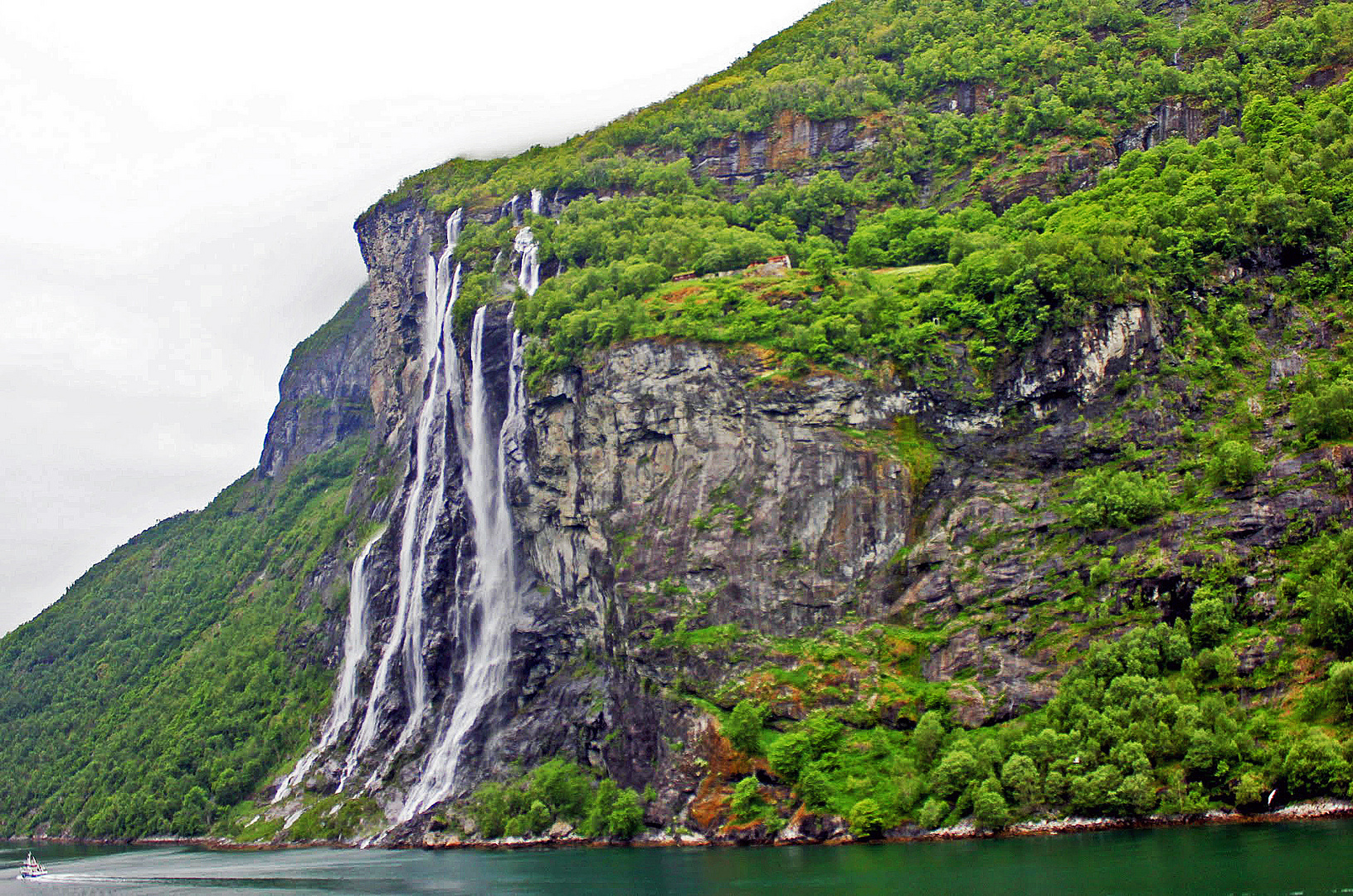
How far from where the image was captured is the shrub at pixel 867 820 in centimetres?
6259

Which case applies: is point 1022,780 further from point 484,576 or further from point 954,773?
point 484,576

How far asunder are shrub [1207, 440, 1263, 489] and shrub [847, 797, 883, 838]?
30016 millimetres

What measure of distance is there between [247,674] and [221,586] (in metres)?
46.8

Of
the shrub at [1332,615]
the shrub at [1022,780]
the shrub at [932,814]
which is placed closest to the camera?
the shrub at [1332,615]

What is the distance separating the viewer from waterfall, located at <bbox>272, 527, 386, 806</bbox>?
112688 mm

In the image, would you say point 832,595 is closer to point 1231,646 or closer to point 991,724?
point 991,724

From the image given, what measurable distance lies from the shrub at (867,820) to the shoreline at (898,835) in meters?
0.51

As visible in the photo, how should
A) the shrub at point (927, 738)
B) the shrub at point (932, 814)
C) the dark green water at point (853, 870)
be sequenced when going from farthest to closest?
the shrub at point (927, 738) → the shrub at point (932, 814) → the dark green water at point (853, 870)

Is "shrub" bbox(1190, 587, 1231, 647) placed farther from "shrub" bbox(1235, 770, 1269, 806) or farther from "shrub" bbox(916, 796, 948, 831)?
"shrub" bbox(916, 796, 948, 831)

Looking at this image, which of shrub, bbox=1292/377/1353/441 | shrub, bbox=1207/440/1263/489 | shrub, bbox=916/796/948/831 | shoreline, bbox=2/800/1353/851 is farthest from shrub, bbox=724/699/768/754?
shrub, bbox=1292/377/1353/441

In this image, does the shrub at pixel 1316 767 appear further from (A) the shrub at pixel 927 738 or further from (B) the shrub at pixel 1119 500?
(B) the shrub at pixel 1119 500

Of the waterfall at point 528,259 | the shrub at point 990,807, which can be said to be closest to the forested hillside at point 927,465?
the shrub at point 990,807

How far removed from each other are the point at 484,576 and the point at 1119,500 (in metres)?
55.3

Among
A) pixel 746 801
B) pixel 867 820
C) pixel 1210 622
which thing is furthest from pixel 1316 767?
pixel 746 801
